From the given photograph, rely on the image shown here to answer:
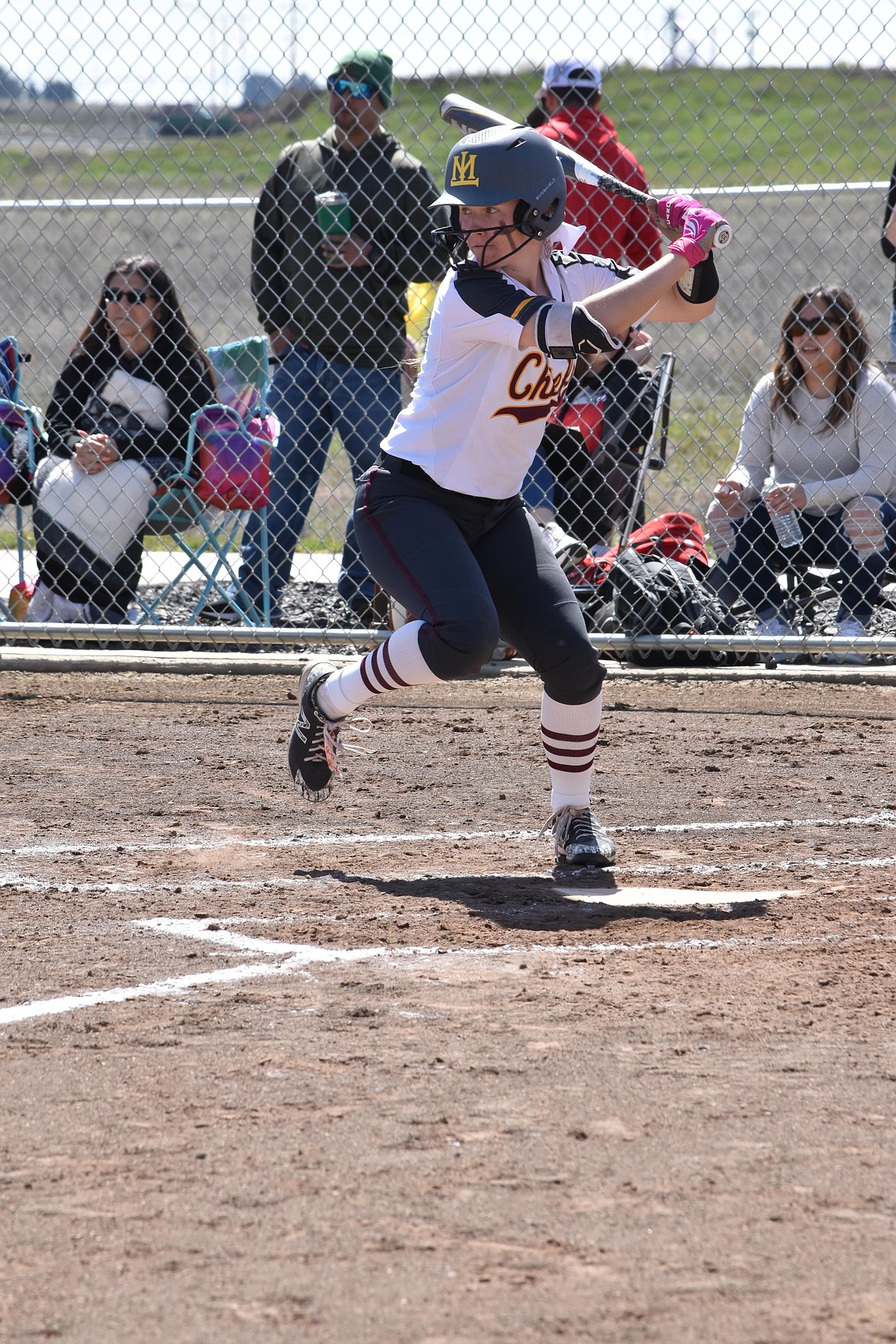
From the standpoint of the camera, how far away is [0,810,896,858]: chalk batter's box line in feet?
15.5

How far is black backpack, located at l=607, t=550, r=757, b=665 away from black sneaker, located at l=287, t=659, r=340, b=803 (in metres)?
2.55

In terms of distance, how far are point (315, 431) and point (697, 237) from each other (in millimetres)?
3697

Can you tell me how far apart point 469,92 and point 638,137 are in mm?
15168

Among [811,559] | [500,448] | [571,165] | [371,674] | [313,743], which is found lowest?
[313,743]

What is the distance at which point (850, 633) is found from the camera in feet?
24.4

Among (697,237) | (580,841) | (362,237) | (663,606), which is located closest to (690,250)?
(697,237)

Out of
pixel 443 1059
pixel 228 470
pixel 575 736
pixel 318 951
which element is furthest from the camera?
pixel 228 470

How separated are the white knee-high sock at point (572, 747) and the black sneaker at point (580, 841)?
0.03 metres

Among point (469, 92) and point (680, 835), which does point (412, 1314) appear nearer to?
point (680, 835)

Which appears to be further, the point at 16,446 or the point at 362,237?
the point at 16,446

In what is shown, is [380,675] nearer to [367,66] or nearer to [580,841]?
[580,841]

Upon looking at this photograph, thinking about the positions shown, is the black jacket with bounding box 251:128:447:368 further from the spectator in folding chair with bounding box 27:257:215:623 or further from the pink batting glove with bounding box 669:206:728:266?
the pink batting glove with bounding box 669:206:728:266

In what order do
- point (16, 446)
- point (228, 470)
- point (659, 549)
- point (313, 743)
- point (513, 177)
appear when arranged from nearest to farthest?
point (513, 177), point (313, 743), point (228, 470), point (659, 549), point (16, 446)

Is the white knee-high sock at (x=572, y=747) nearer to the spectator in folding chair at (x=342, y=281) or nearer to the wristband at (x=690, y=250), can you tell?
the wristband at (x=690, y=250)
